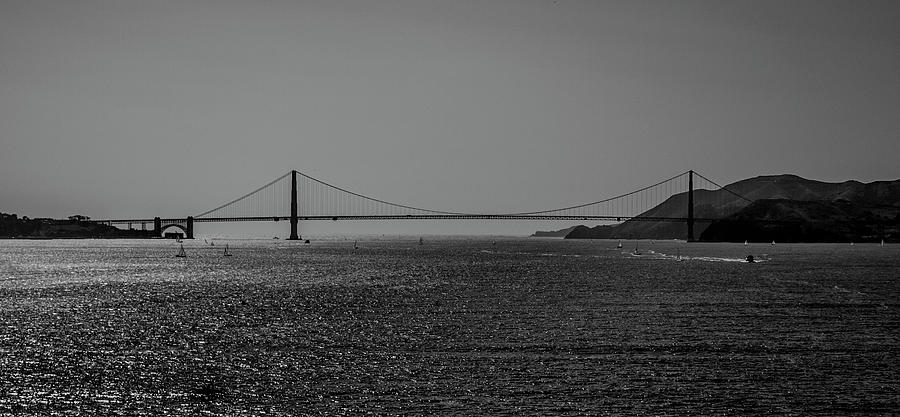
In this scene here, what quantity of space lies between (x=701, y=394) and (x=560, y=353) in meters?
6.91

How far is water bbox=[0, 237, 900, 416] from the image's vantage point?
20.7m

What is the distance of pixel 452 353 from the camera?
28.0 m

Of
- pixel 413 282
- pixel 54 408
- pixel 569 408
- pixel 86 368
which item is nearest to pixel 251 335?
pixel 86 368

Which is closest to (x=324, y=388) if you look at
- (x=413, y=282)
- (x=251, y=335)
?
(x=251, y=335)

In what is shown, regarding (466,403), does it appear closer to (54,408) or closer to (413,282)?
(54,408)

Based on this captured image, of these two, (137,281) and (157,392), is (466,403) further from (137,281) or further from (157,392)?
(137,281)

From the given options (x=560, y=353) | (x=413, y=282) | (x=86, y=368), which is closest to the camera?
(x=86, y=368)

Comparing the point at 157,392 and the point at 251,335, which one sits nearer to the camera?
the point at 157,392

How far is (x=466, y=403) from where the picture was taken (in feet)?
67.2

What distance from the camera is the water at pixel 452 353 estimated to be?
67.8ft

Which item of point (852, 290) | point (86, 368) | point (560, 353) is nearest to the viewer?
point (86, 368)

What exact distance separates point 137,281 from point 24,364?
4721cm

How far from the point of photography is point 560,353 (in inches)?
1096

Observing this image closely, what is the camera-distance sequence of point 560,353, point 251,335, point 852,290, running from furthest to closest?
point 852,290
point 251,335
point 560,353
